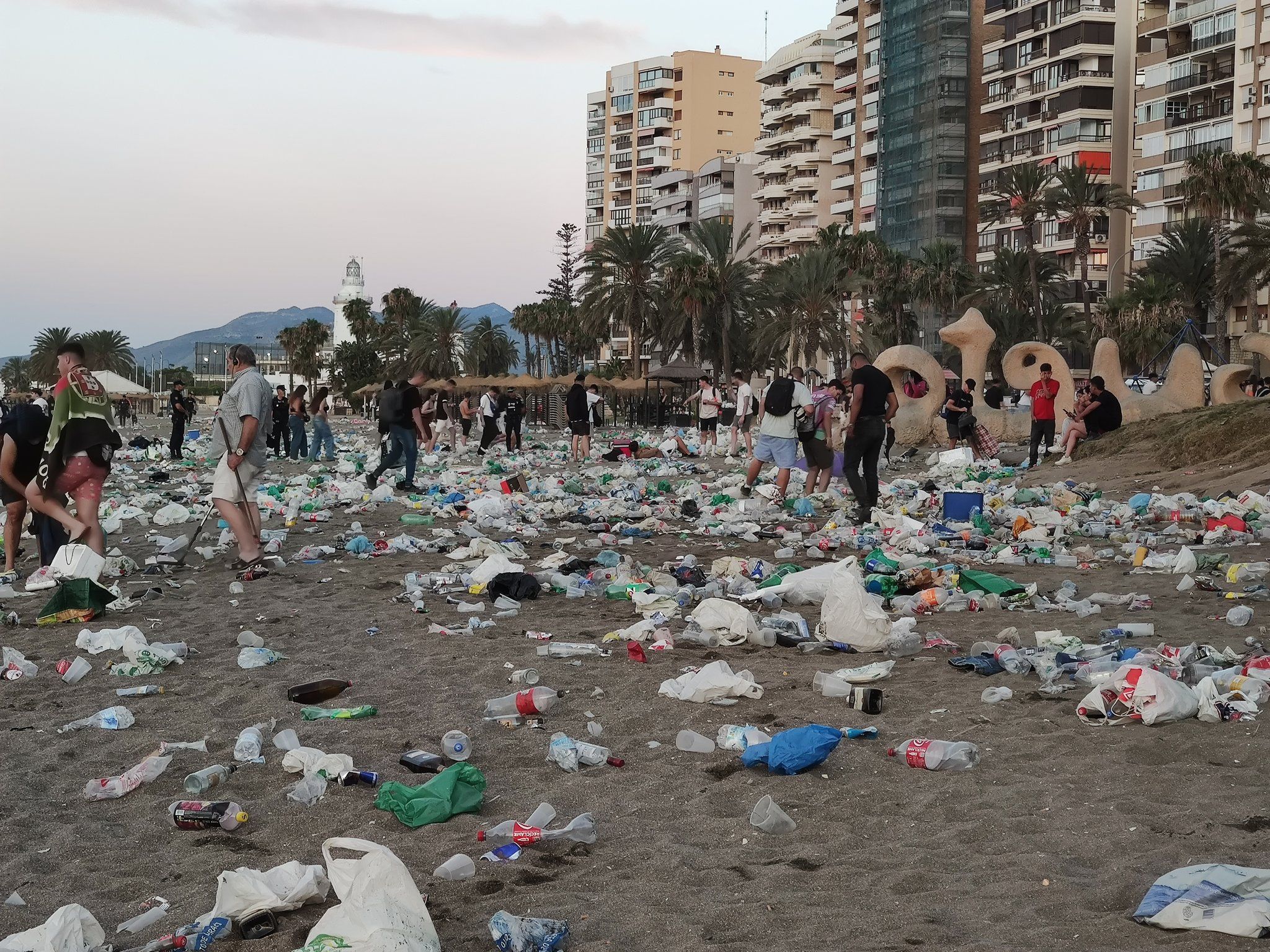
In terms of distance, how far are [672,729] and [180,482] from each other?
14.1 m

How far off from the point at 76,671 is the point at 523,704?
230 cm

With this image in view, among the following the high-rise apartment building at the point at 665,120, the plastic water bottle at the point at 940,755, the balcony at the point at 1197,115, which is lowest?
the plastic water bottle at the point at 940,755

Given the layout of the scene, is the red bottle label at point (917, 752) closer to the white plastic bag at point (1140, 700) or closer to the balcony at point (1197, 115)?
the white plastic bag at point (1140, 700)

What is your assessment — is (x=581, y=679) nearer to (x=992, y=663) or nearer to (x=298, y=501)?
(x=992, y=663)

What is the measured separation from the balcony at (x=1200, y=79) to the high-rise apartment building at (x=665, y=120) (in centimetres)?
5562

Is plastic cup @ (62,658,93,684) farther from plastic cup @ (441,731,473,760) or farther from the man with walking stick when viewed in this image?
the man with walking stick

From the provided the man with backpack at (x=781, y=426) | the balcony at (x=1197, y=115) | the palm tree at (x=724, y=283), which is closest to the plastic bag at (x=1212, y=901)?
the man with backpack at (x=781, y=426)

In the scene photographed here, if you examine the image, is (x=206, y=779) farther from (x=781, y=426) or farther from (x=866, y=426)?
(x=781, y=426)

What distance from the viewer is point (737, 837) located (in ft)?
13.3

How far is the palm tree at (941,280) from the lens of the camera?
210ft

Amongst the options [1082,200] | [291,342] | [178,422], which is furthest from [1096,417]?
[291,342]

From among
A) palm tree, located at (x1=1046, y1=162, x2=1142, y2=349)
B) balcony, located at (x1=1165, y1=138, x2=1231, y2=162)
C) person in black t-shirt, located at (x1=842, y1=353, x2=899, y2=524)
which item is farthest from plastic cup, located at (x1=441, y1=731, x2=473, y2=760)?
balcony, located at (x1=1165, y1=138, x2=1231, y2=162)

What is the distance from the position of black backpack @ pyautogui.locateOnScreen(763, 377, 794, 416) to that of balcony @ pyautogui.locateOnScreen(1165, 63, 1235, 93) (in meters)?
56.8

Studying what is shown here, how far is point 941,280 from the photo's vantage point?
209 ft
